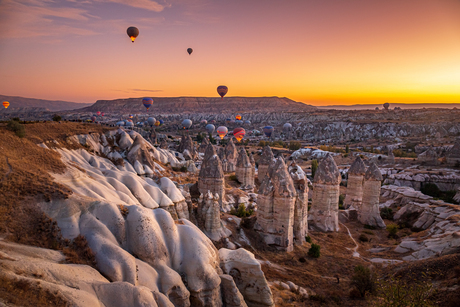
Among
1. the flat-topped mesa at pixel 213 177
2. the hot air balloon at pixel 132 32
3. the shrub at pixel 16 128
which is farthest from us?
the hot air balloon at pixel 132 32

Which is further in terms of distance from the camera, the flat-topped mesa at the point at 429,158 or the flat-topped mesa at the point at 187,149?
the flat-topped mesa at the point at 429,158

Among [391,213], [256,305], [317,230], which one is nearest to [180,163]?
[317,230]

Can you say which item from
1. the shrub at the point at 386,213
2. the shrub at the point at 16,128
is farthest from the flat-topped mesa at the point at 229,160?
the shrub at the point at 16,128

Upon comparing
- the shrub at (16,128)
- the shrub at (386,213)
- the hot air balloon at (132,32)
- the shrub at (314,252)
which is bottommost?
the shrub at (386,213)

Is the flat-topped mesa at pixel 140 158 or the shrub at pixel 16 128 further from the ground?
the shrub at pixel 16 128

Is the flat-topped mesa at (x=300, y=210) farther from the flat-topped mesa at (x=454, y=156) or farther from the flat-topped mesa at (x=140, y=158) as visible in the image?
the flat-topped mesa at (x=454, y=156)

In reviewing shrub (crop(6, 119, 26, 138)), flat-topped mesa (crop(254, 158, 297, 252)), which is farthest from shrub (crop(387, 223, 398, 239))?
shrub (crop(6, 119, 26, 138))

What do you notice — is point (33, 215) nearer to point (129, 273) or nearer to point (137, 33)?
point (129, 273)
